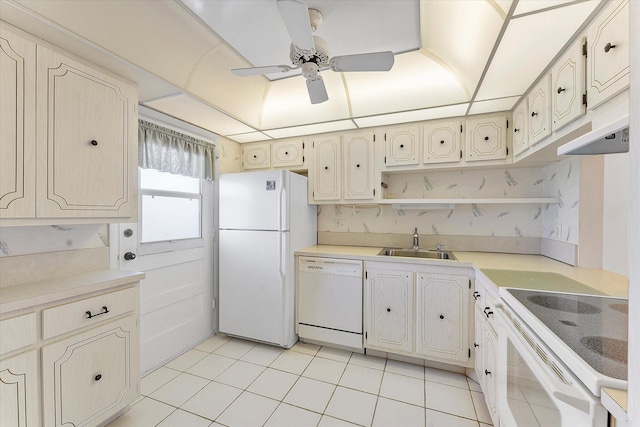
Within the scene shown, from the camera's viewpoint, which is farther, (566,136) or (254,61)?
(254,61)

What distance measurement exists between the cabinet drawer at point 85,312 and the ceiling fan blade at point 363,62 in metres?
1.88

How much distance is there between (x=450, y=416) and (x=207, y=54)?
2.95m

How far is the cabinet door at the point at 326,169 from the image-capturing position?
2.87 m

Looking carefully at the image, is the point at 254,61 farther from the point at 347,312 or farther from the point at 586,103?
the point at 347,312

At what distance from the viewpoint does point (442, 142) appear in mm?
2506

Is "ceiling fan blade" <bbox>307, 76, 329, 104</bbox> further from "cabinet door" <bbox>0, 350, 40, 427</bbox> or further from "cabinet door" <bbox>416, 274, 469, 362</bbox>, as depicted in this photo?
"cabinet door" <bbox>0, 350, 40, 427</bbox>

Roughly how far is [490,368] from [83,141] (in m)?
2.77

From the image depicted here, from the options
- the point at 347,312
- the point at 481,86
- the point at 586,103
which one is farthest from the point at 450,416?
the point at 481,86

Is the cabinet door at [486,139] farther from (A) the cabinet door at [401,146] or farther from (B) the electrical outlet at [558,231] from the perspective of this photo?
(B) the electrical outlet at [558,231]

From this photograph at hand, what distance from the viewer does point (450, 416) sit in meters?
1.75

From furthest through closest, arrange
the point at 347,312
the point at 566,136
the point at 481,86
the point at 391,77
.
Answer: the point at 347,312 < the point at 391,77 < the point at 481,86 < the point at 566,136

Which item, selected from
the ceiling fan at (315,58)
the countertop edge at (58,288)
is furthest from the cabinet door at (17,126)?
the ceiling fan at (315,58)

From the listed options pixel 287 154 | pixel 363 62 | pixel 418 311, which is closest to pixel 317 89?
pixel 363 62

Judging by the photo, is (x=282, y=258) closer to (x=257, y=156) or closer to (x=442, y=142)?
(x=257, y=156)
